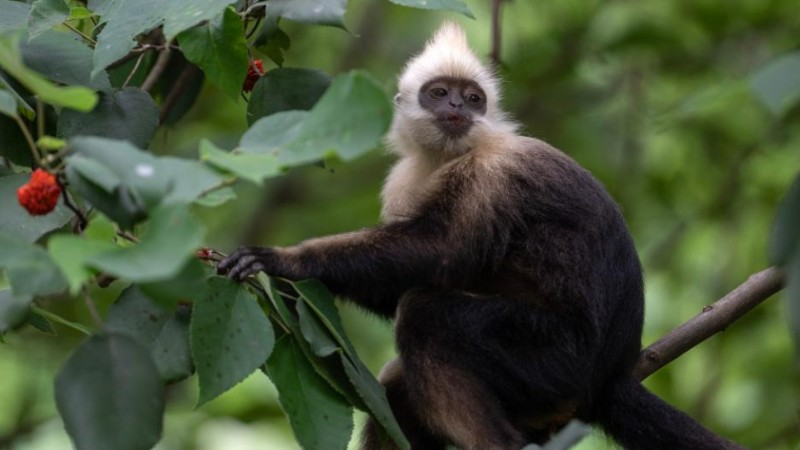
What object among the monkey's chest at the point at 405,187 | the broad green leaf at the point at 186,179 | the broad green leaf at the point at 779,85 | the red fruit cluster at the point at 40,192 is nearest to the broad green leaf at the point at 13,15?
the red fruit cluster at the point at 40,192

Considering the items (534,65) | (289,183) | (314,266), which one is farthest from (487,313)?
(289,183)

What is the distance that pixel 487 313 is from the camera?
4.37m

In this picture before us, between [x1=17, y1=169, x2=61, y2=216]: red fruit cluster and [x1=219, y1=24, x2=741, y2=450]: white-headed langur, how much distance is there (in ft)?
4.12

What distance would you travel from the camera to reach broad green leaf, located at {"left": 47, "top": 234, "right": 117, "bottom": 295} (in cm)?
231

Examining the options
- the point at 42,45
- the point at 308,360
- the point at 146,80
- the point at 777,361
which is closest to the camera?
the point at 308,360

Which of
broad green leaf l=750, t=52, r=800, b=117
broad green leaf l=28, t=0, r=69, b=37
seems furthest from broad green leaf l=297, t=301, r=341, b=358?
broad green leaf l=750, t=52, r=800, b=117

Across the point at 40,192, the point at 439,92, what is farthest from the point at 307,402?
the point at 439,92

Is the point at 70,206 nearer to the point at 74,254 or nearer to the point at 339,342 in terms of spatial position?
the point at 74,254

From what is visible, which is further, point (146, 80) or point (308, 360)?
point (146, 80)

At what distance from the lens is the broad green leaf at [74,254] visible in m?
2.31

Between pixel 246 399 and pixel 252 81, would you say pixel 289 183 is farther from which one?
pixel 252 81

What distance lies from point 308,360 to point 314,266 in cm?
74

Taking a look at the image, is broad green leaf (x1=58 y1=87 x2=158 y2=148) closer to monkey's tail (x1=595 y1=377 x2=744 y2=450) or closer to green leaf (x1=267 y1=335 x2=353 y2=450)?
green leaf (x1=267 y1=335 x2=353 y2=450)

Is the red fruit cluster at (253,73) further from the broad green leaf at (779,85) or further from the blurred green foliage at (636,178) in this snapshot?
the blurred green foliage at (636,178)
